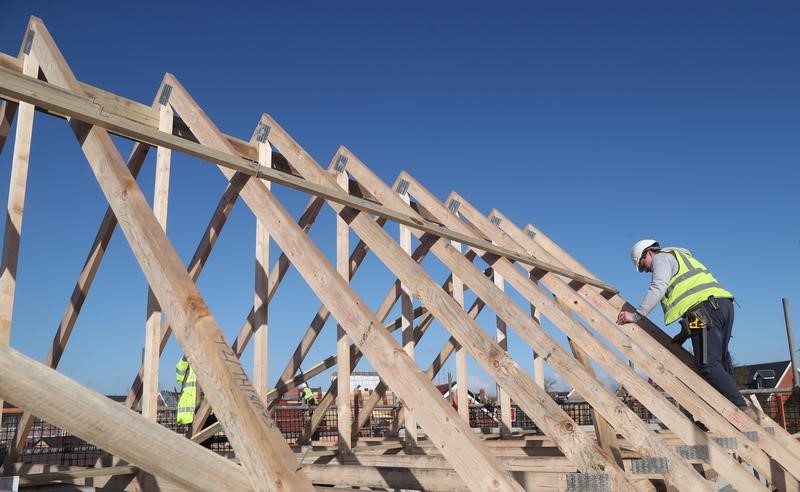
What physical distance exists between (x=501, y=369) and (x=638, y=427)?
37.9 inches

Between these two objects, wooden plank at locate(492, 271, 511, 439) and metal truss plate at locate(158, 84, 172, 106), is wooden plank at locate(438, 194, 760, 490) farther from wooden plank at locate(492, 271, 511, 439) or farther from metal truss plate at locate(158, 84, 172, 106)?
metal truss plate at locate(158, 84, 172, 106)

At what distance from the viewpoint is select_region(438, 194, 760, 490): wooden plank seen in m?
3.67

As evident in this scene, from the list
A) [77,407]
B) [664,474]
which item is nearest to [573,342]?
[664,474]

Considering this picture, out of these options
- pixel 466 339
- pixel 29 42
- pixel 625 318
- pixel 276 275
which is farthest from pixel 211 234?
pixel 625 318

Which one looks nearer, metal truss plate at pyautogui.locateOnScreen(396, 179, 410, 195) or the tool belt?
the tool belt

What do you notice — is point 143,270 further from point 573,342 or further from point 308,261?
point 573,342

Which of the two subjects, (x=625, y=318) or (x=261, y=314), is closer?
(x=261, y=314)

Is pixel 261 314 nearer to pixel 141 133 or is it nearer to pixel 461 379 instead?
pixel 141 133

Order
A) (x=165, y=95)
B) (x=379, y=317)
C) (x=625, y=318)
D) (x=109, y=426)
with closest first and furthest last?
(x=109, y=426), (x=165, y=95), (x=625, y=318), (x=379, y=317)

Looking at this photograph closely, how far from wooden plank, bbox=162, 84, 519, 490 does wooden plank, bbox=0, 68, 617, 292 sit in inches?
8.7

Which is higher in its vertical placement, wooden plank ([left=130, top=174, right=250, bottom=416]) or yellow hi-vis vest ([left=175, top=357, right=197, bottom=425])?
wooden plank ([left=130, top=174, right=250, bottom=416])

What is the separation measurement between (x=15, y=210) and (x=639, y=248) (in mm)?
5347

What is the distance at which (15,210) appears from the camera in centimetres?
432

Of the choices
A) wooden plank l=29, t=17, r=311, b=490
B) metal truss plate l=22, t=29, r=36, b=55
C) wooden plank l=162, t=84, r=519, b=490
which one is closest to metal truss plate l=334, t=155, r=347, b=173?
wooden plank l=162, t=84, r=519, b=490
